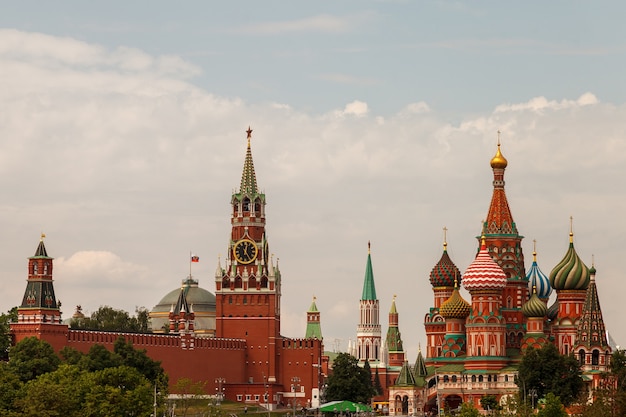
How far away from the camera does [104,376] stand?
391ft

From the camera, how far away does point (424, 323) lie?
16925cm

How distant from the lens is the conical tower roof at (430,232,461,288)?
169 meters

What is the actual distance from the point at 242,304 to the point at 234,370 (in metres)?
7.89

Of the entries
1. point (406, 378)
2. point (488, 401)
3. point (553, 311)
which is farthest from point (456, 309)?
point (488, 401)

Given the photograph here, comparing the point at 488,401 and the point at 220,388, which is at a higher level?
the point at 220,388

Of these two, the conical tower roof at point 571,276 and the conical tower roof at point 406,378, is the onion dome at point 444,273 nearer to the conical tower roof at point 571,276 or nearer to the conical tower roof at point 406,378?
the conical tower roof at point 406,378

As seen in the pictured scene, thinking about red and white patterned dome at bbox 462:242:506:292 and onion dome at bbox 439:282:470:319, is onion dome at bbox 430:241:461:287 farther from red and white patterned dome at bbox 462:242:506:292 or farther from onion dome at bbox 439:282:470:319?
red and white patterned dome at bbox 462:242:506:292

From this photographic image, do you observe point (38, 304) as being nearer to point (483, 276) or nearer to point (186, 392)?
point (186, 392)

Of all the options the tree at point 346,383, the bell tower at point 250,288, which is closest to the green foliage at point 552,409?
the tree at point 346,383

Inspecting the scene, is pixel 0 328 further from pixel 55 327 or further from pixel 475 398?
pixel 475 398

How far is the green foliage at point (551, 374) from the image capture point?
142 m

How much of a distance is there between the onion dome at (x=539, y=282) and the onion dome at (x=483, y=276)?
9.87 metres

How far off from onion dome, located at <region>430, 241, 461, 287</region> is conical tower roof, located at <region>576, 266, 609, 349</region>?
20.5m

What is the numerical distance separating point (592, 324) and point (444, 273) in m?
22.2
